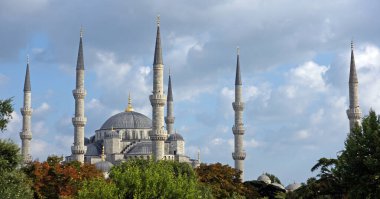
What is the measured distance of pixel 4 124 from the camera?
30.8m

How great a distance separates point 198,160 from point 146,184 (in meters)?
66.6

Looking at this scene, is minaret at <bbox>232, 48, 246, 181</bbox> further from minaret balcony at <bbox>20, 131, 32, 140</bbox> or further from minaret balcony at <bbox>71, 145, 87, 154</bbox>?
minaret balcony at <bbox>20, 131, 32, 140</bbox>

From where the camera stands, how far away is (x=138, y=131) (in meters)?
99.1

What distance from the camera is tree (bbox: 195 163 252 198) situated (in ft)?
194

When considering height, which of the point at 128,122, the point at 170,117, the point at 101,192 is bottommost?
the point at 101,192

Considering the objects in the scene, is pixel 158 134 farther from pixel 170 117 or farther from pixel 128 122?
pixel 128 122

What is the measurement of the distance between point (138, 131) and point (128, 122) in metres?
1.99

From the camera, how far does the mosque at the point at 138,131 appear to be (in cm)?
6881

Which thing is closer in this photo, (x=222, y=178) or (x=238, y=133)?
(x=222, y=178)

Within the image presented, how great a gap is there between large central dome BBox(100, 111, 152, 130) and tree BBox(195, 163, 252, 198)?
3708 cm

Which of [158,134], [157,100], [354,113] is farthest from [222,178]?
[354,113]

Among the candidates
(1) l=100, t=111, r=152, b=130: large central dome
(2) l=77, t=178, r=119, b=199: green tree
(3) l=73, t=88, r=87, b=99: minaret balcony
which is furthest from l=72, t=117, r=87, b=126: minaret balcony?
(2) l=77, t=178, r=119, b=199: green tree

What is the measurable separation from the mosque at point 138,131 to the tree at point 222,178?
13.9 ft

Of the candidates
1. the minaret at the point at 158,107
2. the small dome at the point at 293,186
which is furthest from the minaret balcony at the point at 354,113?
the minaret at the point at 158,107
